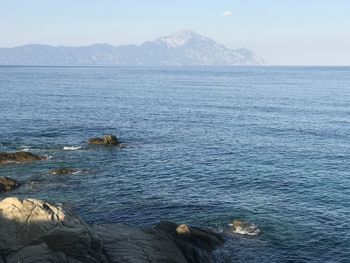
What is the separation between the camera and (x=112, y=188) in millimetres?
61562

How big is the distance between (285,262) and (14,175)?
43.8 metres

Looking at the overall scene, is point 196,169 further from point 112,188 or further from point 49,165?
point 49,165

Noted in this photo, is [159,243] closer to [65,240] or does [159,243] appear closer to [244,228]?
[65,240]

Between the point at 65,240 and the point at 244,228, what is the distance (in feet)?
77.8

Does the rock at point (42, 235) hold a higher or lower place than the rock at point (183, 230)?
higher

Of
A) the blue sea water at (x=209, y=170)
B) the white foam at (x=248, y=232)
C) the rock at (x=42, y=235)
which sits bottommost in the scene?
the white foam at (x=248, y=232)

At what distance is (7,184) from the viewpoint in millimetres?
59656

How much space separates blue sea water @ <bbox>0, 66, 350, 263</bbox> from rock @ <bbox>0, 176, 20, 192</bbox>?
1269 millimetres

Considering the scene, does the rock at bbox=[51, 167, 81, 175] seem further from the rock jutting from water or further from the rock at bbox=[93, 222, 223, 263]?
the rock jutting from water

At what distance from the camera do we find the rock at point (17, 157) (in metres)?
73.5

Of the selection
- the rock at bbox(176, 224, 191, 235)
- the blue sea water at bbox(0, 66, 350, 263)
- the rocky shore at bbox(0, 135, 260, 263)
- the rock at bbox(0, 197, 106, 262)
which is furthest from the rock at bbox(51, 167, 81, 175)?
the rock at bbox(0, 197, 106, 262)

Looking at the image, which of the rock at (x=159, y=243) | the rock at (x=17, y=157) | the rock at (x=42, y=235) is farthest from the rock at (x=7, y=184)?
the rock at (x=42, y=235)

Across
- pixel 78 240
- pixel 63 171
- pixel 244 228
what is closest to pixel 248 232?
pixel 244 228

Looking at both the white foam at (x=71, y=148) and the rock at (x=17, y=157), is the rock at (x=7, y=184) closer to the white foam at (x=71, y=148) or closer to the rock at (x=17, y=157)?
the rock at (x=17, y=157)
